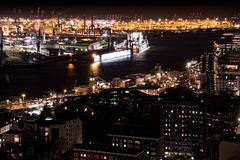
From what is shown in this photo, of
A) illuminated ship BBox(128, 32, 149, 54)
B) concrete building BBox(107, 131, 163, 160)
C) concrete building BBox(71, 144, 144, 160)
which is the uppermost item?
illuminated ship BBox(128, 32, 149, 54)

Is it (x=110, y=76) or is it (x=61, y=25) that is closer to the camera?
(x=110, y=76)

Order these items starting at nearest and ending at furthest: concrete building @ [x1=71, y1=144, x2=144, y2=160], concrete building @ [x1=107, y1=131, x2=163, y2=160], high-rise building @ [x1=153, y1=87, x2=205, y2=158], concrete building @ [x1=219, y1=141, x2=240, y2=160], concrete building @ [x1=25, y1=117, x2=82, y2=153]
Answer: concrete building @ [x1=219, y1=141, x2=240, y2=160] < concrete building @ [x1=71, y1=144, x2=144, y2=160] < concrete building @ [x1=107, y1=131, x2=163, y2=160] < concrete building @ [x1=25, y1=117, x2=82, y2=153] < high-rise building @ [x1=153, y1=87, x2=205, y2=158]

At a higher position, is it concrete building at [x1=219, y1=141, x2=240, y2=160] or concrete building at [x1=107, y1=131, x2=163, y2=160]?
concrete building at [x1=219, y1=141, x2=240, y2=160]

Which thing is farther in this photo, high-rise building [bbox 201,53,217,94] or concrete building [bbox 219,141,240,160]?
high-rise building [bbox 201,53,217,94]

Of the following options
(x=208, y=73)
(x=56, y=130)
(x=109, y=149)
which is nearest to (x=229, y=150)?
(x=109, y=149)

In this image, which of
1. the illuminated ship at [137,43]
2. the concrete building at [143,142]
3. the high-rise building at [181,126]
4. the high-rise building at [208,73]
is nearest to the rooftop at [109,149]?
the concrete building at [143,142]

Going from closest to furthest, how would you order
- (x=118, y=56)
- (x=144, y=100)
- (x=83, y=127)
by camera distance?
(x=83, y=127) → (x=144, y=100) → (x=118, y=56)

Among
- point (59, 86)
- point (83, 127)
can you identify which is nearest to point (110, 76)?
point (59, 86)

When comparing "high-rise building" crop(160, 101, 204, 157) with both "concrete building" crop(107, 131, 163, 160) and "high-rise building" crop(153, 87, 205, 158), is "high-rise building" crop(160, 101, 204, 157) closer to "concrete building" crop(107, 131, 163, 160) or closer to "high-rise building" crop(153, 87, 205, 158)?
"high-rise building" crop(153, 87, 205, 158)

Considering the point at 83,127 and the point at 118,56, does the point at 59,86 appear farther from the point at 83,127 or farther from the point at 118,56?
the point at 118,56

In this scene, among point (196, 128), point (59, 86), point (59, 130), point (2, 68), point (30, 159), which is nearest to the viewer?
point (30, 159)

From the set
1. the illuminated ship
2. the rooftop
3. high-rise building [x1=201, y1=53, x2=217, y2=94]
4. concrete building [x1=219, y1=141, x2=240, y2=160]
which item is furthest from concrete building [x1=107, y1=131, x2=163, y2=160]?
the illuminated ship
